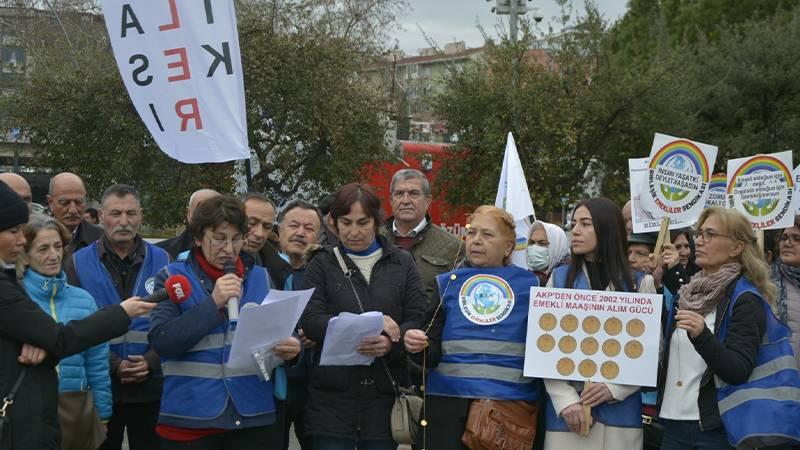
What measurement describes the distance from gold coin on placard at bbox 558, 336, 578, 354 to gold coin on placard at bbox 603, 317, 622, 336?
0.17 meters

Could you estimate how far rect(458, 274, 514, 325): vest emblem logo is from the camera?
509 cm

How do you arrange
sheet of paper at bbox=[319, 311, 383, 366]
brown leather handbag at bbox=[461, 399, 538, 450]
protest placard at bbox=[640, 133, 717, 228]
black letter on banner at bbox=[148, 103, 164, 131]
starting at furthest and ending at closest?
1. protest placard at bbox=[640, 133, 717, 228]
2. black letter on banner at bbox=[148, 103, 164, 131]
3. brown leather handbag at bbox=[461, 399, 538, 450]
4. sheet of paper at bbox=[319, 311, 383, 366]

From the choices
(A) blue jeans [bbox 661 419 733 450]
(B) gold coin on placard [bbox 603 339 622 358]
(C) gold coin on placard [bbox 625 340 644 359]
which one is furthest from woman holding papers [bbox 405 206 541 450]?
(A) blue jeans [bbox 661 419 733 450]

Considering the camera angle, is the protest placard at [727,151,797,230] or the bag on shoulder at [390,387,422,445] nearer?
the bag on shoulder at [390,387,422,445]

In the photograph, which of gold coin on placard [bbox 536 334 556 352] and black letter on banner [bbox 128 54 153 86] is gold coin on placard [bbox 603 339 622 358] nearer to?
gold coin on placard [bbox 536 334 556 352]

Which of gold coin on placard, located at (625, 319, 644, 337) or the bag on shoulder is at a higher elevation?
gold coin on placard, located at (625, 319, 644, 337)

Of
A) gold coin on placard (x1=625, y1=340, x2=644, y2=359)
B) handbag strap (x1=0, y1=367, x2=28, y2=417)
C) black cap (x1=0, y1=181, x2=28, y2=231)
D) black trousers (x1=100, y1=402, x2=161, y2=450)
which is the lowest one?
black trousers (x1=100, y1=402, x2=161, y2=450)

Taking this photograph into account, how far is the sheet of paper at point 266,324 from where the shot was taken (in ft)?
15.0

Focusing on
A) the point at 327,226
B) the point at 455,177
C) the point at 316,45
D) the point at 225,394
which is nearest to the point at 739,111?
the point at 455,177

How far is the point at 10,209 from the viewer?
4.24 m

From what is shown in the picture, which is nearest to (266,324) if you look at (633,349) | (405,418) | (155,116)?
(405,418)

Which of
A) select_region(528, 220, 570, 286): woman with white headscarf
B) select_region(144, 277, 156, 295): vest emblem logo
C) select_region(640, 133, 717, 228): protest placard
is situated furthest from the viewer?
select_region(528, 220, 570, 286): woman with white headscarf

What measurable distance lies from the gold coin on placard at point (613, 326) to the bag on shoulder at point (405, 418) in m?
1.10

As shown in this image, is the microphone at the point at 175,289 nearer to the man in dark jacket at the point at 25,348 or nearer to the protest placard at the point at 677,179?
the man in dark jacket at the point at 25,348
